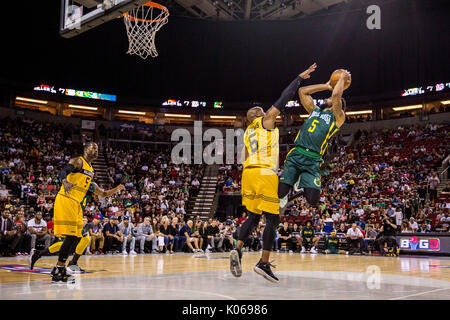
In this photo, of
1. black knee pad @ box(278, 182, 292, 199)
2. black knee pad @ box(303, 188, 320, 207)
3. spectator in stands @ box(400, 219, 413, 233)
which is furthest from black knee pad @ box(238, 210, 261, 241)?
spectator in stands @ box(400, 219, 413, 233)

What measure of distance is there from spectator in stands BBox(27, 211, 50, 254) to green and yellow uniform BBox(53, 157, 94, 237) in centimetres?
750

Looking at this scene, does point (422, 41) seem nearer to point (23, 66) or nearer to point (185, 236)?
point (185, 236)

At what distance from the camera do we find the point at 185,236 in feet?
51.4

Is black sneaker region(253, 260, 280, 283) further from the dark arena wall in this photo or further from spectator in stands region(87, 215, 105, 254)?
the dark arena wall

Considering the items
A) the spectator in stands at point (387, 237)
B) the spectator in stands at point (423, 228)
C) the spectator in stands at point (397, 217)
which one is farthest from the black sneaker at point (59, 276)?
the spectator in stands at point (423, 228)

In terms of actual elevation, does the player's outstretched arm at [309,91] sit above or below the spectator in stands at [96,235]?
above

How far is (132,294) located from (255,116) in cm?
272

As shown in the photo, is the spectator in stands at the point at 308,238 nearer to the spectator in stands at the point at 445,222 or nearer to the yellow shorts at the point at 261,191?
the spectator in stands at the point at 445,222

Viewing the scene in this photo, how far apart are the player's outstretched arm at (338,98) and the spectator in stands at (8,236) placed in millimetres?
10327

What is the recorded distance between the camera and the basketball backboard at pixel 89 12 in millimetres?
8398

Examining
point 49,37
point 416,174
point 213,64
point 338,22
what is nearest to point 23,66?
point 49,37

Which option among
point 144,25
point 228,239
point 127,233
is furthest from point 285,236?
point 144,25

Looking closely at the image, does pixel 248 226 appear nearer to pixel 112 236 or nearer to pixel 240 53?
pixel 112 236

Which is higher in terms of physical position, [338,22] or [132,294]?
[338,22]
